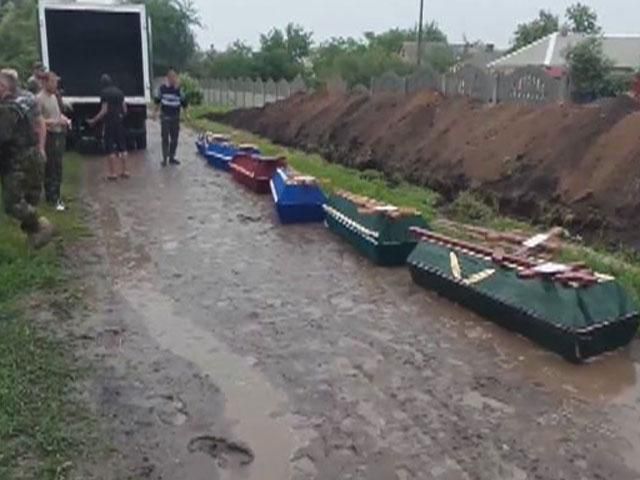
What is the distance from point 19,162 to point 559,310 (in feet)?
17.8

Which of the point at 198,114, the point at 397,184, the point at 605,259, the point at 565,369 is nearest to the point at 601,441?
the point at 565,369

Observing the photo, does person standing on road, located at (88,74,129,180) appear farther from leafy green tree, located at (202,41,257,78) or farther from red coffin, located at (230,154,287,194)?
leafy green tree, located at (202,41,257,78)

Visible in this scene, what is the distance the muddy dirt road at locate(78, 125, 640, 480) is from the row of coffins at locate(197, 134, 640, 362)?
15 cm

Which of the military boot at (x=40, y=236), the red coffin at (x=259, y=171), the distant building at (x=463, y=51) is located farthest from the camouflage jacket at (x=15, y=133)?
the distant building at (x=463, y=51)

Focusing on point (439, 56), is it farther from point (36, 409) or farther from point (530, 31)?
point (36, 409)

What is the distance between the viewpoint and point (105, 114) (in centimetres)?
1416

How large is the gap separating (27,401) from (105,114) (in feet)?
32.6

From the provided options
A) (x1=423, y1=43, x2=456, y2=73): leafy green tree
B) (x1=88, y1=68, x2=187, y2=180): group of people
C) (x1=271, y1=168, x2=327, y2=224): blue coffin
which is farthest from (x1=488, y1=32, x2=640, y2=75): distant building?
(x1=271, y1=168, x2=327, y2=224): blue coffin

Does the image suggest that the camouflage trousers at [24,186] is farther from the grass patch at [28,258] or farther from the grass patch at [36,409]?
the grass patch at [36,409]

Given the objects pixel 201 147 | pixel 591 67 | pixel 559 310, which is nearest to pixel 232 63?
pixel 591 67

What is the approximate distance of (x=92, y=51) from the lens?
17844mm

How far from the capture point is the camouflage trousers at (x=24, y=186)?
8.34 m

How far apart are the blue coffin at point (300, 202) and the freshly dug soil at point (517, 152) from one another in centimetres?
259

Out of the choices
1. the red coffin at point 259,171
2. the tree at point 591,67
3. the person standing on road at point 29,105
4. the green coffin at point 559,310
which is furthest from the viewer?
the tree at point 591,67
